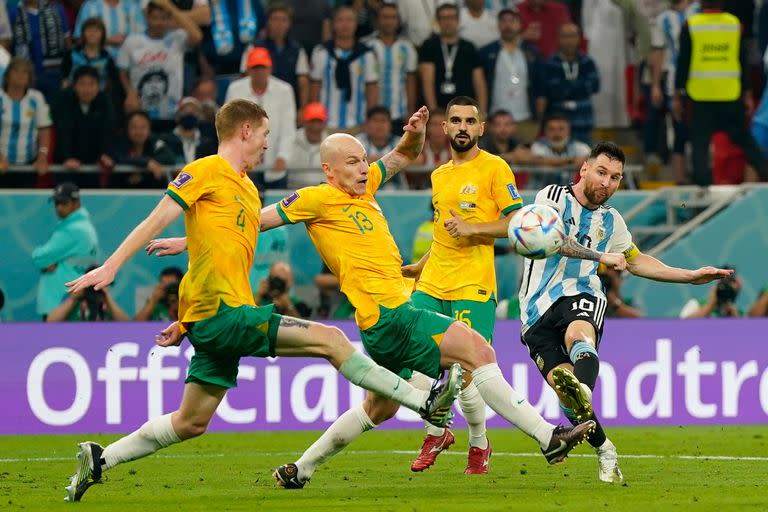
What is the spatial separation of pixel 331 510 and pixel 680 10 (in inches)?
479

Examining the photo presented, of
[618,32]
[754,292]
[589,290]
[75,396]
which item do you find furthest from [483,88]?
[589,290]

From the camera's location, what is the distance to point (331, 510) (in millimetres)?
8102

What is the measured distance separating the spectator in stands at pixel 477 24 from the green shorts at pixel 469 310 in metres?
8.29

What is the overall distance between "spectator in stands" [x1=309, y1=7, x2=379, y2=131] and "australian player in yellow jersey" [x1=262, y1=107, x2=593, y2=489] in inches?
328

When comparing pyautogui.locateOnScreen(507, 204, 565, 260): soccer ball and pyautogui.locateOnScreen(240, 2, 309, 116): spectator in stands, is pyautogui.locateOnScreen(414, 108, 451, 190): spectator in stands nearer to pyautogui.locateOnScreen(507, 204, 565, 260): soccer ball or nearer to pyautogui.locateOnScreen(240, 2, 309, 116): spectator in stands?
pyautogui.locateOnScreen(240, 2, 309, 116): spectator in stands

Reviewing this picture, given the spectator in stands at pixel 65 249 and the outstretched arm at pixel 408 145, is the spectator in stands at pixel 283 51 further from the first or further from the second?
the outstretched arm at pixel 408 145

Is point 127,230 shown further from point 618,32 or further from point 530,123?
point 618,32

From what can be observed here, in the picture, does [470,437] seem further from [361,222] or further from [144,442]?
[144,442]

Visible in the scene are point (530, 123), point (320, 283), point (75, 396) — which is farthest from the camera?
point (530, 123)

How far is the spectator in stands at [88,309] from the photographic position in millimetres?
15031

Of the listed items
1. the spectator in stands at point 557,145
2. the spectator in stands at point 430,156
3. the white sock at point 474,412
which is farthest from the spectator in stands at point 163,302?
the white sock at point 474,412

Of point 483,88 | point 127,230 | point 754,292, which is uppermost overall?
point 483,88

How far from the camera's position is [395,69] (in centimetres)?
1788

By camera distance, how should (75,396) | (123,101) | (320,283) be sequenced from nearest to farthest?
1. (75,396)
2. (320,283)
3. (123,101)
